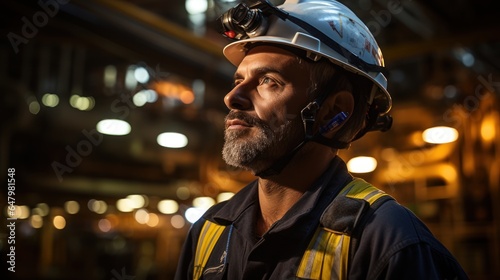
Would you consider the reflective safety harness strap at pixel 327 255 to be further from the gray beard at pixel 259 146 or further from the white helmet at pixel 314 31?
the white helmet at pixel 314 31

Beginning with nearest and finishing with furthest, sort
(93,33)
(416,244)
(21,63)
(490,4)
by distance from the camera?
(416,244)
(93,33)
(490,4)
(21,63)

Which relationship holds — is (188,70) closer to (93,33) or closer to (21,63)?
(93,33)

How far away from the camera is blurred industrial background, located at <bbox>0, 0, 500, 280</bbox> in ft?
17.9

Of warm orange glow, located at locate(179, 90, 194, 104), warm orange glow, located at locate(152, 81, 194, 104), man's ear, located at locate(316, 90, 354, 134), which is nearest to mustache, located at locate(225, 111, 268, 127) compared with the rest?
man's ear, located at locate(316, 90, 354, 134)

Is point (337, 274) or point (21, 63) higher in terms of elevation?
point (21, 63)

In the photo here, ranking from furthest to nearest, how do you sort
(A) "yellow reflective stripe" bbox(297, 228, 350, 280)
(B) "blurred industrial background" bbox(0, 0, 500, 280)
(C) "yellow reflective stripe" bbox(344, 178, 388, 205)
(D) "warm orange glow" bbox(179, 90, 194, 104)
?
1. (D) "warm orange glow" bbox(179, 90, 194, 104)
2. (B) "blurred industrial background" bbox(0, 0, 500, 280)
3. (C) "yellow reflective stripe" bbox(344, 178, 388, 205)
4. (A) "yellow reflective stripe" bbox(297, 228, 350, 280)

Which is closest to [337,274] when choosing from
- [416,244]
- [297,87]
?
[416,244]

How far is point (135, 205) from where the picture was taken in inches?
708

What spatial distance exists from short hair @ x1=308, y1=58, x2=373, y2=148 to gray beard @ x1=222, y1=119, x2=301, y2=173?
20 centimetres

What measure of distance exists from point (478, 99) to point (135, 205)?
13615 millimetres

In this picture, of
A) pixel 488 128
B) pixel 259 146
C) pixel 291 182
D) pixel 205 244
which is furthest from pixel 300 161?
pixel 488 128

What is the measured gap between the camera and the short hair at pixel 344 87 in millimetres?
2061

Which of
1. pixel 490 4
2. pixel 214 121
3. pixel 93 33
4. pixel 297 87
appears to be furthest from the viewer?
pixel 214 121

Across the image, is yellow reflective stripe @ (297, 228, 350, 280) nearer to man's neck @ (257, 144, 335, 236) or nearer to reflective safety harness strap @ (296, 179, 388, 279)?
reflective safety harness strap @ (296, 179, 388, 279)
